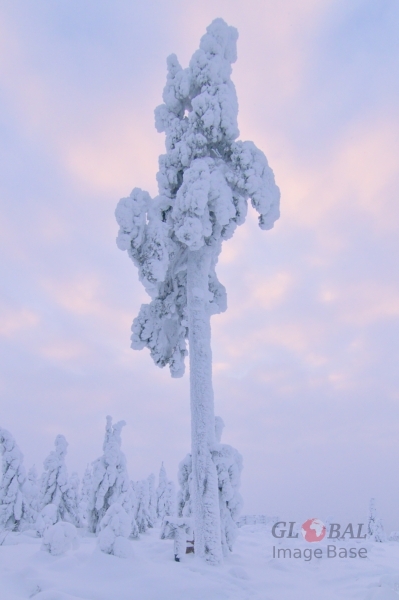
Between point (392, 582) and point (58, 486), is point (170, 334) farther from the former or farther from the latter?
point (58, 486)

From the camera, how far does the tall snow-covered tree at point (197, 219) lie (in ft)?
41.0

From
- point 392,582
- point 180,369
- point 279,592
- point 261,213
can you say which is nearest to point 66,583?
point 279,592

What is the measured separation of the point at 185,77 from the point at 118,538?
13562 millimetres

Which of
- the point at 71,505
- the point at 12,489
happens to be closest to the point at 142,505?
the point at 71,505

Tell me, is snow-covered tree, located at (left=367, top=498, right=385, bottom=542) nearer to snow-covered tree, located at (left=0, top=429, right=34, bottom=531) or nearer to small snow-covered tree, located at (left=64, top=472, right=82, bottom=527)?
small snow-covered tree, located at (left=64, top=472, right=82, bottom=527)

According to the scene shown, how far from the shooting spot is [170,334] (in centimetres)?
1490

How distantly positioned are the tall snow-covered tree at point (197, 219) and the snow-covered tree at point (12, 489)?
15.5 metres

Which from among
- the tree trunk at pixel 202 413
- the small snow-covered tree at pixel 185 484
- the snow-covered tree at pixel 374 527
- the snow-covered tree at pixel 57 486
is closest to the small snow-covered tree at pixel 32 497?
the snow-covered tree at pixel 57 486

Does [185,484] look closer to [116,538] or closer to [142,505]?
Answer: [116,538]

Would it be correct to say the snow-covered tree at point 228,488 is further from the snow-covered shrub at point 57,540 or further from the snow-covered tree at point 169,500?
the snow-covered tree at point 169,500

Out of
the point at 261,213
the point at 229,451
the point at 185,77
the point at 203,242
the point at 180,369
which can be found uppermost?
the point at 185,77

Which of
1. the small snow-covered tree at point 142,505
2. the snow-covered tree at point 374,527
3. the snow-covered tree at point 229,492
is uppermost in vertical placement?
the snow-covered tree at point 229,492

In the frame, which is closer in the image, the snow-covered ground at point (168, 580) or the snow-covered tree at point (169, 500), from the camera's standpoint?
the snow-covered ground at point (168, 580)

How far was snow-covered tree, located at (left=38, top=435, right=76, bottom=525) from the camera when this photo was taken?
84.6ft
